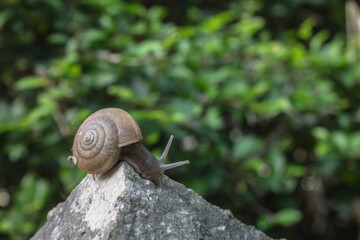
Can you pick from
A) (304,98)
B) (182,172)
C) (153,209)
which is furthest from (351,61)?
(153,209)

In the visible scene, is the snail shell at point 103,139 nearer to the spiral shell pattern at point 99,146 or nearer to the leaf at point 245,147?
the spiral shell pattern at point 99,146

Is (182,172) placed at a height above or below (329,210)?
above

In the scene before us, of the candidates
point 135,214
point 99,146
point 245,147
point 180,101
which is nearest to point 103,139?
point 99,146

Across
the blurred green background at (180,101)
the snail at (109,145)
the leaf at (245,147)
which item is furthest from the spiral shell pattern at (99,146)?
the leaf at (245,147)

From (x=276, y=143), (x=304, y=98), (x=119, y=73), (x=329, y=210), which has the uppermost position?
(x=119, y=73)

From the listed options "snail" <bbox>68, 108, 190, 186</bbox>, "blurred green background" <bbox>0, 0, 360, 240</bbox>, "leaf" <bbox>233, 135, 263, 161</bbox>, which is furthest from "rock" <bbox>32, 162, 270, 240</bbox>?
"leaf" <bbox>233, 135, 263, 161</bbox>

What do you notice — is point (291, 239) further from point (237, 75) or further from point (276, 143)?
point (237, 75)

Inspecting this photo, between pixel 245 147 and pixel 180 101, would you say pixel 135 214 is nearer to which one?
pixel 180 101
